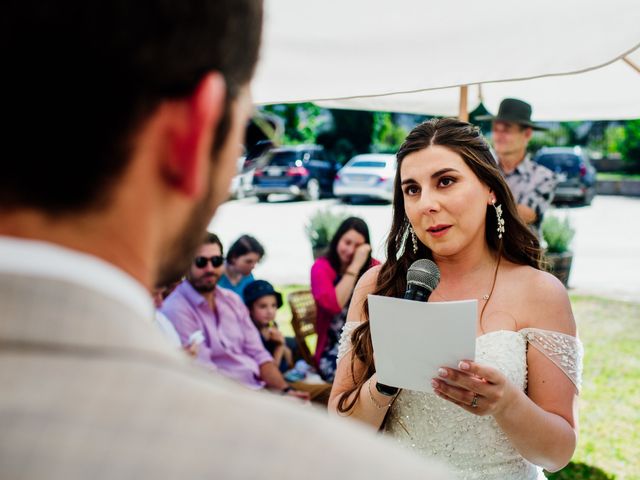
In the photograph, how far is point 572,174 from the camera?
20.7 m

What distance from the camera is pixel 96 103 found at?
650mm

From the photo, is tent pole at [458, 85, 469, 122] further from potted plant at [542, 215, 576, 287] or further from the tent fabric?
potted plant at [542, 215, 576, 287]

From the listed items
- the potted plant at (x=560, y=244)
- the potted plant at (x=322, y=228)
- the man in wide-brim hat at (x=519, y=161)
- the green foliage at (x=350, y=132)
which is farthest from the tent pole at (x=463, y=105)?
the green foliage at (x=350, y=132)

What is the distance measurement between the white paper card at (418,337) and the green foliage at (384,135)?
2655cm

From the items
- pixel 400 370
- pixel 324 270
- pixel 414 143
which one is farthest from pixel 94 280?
pixel 324 270

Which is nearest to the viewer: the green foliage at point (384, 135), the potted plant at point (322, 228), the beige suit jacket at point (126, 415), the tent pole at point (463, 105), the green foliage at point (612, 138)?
the beige suit jacket at point (126, 415)

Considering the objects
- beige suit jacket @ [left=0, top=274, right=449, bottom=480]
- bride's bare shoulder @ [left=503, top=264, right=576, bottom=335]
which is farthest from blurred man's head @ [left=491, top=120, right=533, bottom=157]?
beige suit jacket @ [left=0, top=274, right=449, bottom=480]

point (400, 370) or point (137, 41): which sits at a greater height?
point (137, 41)

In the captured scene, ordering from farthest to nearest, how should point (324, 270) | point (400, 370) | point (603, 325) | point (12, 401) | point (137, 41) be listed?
point (603, 325) → point (324, 270) → point (400, 370) → point (137, 41) → point (12, 401)

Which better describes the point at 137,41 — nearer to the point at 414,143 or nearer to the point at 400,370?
the point at 400,370

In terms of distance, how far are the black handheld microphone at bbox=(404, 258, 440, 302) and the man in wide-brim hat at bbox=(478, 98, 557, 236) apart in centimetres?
368

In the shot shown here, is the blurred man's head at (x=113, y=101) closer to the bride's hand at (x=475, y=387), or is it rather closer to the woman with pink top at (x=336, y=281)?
the bride's hand at (x=475, y=387)

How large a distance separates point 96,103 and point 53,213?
11 cm

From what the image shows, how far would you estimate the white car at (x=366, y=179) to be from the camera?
787 inches
